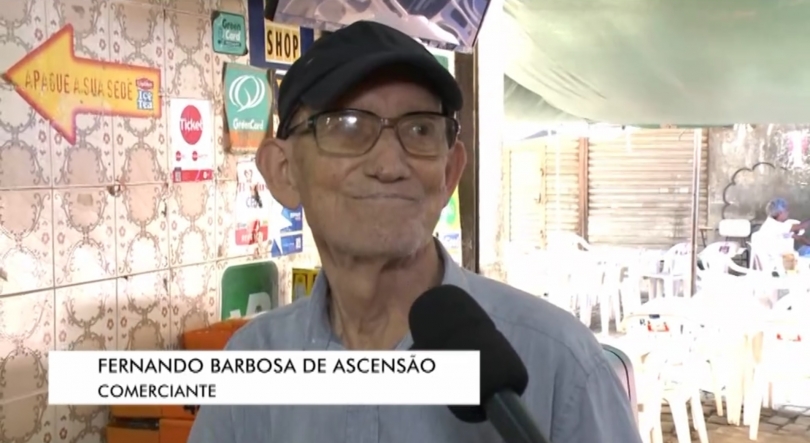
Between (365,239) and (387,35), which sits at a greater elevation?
(387,35)

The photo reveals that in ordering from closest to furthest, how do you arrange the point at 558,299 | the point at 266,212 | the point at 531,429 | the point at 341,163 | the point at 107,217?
the point at 531,429, the point at 341,163, the point at 107,217, the point at 266,212, the point at 558,299

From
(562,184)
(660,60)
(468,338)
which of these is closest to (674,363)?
(660,60)

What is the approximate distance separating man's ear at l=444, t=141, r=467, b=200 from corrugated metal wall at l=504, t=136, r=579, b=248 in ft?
29.2

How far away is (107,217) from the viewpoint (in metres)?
1.86

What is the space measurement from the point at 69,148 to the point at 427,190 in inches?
41.7

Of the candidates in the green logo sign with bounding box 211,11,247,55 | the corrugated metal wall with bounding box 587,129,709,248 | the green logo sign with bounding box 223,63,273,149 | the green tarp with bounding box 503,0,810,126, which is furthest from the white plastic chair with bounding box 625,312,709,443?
the corrugated metal wall with bounding box 587,129,709,248

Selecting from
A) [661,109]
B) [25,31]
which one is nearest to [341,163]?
[25,31]

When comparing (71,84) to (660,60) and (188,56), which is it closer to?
(188,56)

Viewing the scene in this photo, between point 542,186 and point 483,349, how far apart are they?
9482 mm

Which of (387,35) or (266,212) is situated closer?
(387,35)

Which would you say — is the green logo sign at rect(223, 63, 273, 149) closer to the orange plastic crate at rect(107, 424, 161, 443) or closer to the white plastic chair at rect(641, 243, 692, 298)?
the orange plastic crate at rect(107, 424, 161, 443)

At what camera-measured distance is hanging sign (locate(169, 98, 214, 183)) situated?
6.70 feet

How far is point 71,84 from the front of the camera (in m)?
1.77

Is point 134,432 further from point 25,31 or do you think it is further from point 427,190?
point 427,190
